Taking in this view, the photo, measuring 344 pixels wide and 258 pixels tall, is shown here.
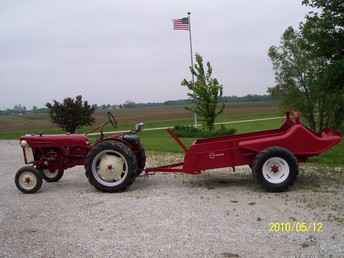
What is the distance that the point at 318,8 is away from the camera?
37.9 feet

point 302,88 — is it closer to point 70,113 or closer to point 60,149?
point 70,113

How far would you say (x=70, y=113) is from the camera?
23.6m

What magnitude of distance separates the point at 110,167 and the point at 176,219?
7.27ft

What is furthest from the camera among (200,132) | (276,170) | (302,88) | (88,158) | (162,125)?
(162,125)

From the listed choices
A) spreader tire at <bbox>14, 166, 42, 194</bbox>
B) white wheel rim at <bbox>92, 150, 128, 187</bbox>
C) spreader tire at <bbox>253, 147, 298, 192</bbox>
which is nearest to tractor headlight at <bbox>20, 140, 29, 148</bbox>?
spreader tire at <bbox>14, 166, 42, 194</bbox>

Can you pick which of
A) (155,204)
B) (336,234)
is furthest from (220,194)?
(336,234)

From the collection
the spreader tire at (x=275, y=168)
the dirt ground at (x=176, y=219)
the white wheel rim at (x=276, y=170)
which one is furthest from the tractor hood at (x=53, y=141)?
the white wheel rim at (x=276, y=170)

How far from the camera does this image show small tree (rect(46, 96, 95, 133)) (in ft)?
77.3

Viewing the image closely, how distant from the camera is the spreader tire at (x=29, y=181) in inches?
292

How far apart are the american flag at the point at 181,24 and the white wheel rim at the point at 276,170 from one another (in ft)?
67.1

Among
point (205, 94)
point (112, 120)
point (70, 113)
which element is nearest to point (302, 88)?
point (205, 94)

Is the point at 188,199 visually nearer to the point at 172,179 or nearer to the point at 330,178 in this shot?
the point at 172,179

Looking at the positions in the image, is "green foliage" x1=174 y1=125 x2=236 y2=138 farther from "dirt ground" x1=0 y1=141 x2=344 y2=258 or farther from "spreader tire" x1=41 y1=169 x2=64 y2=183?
"spreader tire" x1=41 y1=169 x2=64 y2=183

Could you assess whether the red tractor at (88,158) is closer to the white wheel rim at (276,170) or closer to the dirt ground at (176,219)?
A: the dirt ground at (176,219)
